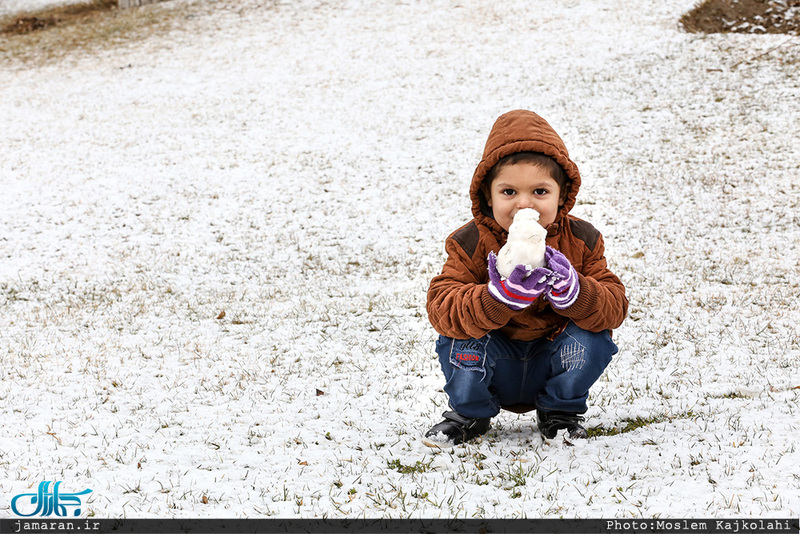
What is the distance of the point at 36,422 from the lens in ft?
15.4

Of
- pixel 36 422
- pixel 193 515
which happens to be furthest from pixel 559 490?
pixel 36 422

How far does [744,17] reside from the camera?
19.2 meters

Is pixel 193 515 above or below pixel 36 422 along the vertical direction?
above

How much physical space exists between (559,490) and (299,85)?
1686 cm

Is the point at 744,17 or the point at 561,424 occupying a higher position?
the point at 744,17

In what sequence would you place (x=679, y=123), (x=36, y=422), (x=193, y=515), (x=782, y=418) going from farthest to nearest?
(x=679, y=123) → (x=36, y=422) → (x=782, y=418) → (x=193, y=515)

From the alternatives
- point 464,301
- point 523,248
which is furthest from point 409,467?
point 523,248

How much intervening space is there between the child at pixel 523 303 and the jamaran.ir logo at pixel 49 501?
2017 millimetres

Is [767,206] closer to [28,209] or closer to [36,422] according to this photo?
[36,422]

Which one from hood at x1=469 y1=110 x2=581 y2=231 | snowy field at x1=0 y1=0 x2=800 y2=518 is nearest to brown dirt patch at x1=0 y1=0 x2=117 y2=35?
snowy field at x1=0 y1=0 x2=800 y2=518

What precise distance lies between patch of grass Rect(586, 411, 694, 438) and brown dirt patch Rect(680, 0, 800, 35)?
698 inches

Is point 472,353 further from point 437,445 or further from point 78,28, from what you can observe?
point 78,28

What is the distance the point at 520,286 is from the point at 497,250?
1.78ft

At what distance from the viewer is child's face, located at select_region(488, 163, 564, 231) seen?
3369 mm
